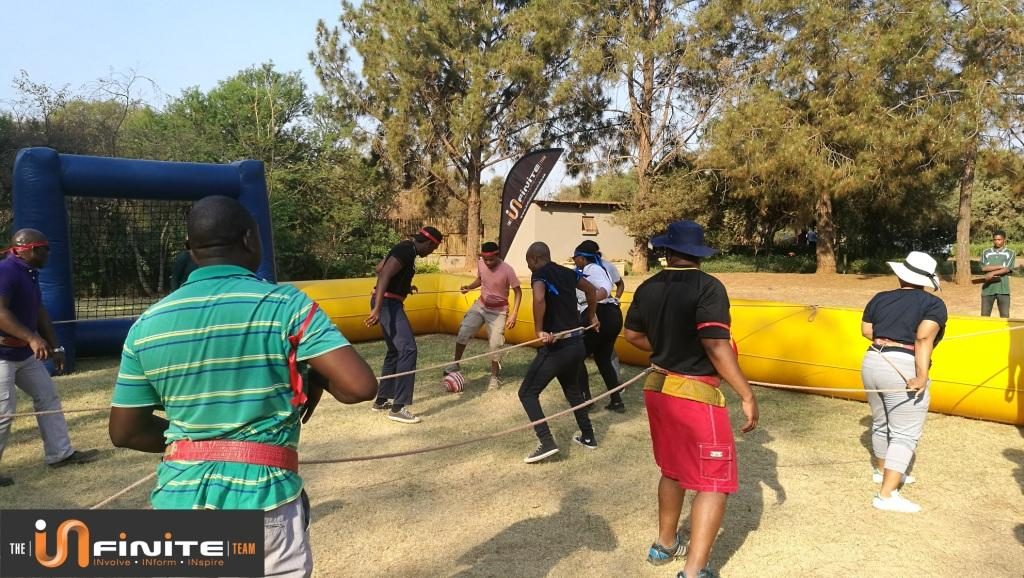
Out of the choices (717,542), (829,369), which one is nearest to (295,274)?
(829,369)

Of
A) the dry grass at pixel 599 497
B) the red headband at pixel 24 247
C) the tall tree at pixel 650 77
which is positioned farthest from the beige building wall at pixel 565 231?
the red headband at pixel 24 247

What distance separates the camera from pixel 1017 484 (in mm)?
4785

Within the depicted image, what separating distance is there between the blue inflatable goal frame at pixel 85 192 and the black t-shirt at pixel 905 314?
6370 millimetres

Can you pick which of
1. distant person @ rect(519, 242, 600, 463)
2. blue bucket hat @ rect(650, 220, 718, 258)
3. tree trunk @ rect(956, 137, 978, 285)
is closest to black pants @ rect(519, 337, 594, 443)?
distant person @ rect(519, 242, 600, 463)

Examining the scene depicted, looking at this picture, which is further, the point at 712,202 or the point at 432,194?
Answer: the point at 712,202

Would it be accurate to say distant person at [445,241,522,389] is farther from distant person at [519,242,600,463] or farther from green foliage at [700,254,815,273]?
green foliage at [700,254,815,273]

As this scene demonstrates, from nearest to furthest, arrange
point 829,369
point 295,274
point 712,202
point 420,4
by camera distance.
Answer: point 829,369 → point 295,274 → point 420,4 → point 712,202

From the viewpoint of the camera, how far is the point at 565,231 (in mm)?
29344

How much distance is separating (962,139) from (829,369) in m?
14.8

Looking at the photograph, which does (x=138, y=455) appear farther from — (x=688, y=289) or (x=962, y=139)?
(x=962, y=139)

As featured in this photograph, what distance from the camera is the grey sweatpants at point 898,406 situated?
4.25 metres

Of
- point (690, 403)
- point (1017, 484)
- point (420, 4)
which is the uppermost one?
point (420, 4)

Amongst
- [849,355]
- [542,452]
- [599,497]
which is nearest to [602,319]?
[542,452]

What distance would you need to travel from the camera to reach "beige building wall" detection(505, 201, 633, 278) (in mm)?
28609
